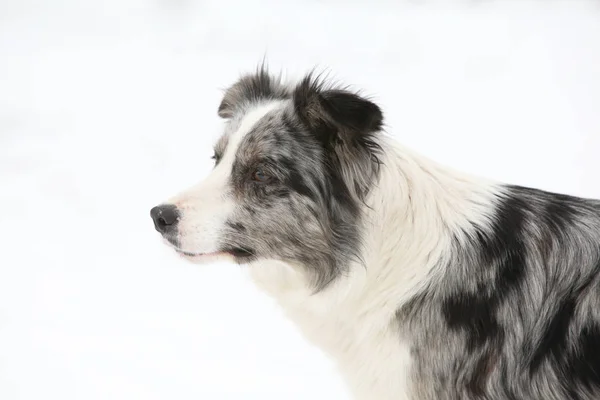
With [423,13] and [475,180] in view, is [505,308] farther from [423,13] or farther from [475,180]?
[423,13]

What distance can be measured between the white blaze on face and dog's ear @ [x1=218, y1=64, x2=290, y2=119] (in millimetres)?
320

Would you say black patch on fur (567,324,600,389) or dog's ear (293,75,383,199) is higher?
dog's ear (293,75,383,199)

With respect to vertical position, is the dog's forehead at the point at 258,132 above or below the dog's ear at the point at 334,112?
below

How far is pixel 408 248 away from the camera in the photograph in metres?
2.96

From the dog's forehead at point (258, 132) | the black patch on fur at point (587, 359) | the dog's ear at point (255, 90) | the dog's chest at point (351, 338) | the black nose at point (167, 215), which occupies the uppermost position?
the dog's ear at point (255, 90)

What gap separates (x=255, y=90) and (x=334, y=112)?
0.67 m

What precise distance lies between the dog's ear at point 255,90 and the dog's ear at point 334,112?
23 centimetres

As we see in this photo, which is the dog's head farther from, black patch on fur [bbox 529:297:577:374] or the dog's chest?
black patch on fur [bbox 529:297:577:374]

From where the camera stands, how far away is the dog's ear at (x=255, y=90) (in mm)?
3246

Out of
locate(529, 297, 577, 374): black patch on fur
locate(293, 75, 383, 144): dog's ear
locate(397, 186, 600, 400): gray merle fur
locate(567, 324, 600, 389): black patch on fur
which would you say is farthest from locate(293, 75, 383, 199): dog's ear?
locate(567, 324, 600, 389): black patch on fur

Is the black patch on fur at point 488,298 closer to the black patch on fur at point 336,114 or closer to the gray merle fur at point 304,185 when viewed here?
the gray merle fur at point 304,185

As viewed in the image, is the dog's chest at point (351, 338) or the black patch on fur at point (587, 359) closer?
the black patch on fur at point (587, 359)

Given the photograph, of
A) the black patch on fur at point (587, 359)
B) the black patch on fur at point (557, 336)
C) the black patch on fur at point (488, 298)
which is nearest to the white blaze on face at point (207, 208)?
the black patch on fur at point (488, 298)

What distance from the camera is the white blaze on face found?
111 inches
